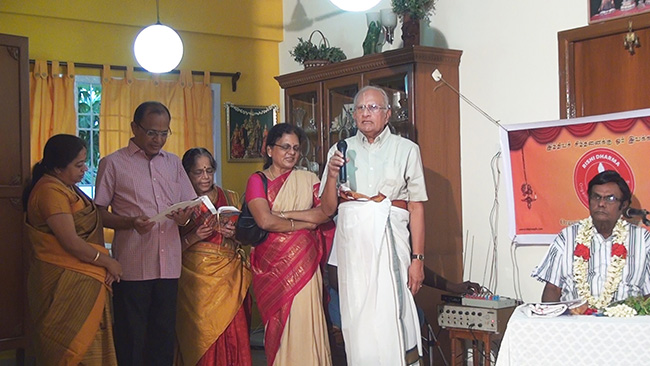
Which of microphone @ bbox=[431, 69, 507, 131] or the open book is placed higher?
microphone @ bbox=[431, 69, 507, 131]

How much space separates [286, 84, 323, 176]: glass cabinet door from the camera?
17.4 ft

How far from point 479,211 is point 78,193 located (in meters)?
2.22

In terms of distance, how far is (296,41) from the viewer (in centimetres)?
634

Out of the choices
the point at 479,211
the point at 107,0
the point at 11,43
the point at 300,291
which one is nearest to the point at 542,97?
the point at 479,211

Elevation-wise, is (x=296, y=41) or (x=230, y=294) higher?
(x=296, y=41)

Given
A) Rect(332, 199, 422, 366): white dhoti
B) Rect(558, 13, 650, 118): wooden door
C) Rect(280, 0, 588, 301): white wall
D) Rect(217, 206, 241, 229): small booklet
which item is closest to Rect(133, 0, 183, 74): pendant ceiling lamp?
Rect(217, 206, 241, 229): small booklet

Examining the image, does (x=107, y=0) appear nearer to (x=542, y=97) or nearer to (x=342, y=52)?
(x=342, y=52)

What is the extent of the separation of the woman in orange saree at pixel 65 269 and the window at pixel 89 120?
7.12ft

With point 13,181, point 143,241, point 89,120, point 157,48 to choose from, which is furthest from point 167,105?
point 143,241

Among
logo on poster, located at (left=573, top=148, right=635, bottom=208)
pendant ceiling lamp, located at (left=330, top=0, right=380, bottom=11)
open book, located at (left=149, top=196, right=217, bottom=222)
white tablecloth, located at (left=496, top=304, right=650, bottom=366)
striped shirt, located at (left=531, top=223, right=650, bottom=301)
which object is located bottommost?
white tablecloth, located at (left=496, top=304, right=650, bottom=366)

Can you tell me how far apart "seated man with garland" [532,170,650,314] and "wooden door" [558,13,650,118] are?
0.63 m

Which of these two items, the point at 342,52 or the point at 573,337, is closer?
the point at 573,337

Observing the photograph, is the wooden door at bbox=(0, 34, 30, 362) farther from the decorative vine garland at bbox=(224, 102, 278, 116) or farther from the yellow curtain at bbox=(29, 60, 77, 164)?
the decorative vine garland at bbox=(224, 102, 278, 116)

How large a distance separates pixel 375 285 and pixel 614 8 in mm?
1761
